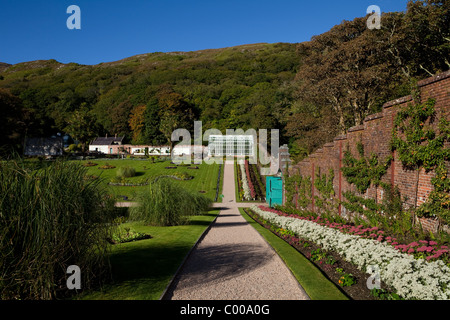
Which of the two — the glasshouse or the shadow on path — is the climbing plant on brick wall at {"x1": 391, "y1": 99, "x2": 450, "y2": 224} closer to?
the shadow on path

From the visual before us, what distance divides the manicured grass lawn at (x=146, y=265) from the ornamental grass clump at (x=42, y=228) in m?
0.65

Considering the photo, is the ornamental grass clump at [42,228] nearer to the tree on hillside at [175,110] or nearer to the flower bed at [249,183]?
the flower bed at [249,183]

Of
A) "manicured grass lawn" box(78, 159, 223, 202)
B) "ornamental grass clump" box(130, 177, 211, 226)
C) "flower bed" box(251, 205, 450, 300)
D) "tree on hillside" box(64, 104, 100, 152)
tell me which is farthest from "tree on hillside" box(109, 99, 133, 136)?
"flower bed" box(251, 205, 450, 300)

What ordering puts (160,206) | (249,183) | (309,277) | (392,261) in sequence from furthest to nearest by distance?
(249,183) < (160,206) < (309,277) < (392,261)

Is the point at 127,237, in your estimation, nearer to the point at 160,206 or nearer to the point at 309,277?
the point at 160,206

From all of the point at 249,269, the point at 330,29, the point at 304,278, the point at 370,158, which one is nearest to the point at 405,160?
the point at 370,158

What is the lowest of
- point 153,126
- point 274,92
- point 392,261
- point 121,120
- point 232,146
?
point 392,261

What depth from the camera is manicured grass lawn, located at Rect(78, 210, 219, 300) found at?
5207 mm

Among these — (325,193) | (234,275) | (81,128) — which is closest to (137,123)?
(81,128)

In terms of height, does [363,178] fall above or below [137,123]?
below

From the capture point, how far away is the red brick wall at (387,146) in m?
6.79

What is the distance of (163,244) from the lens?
9.45 meters

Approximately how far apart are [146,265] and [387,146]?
7112 millimetres

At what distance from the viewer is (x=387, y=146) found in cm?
889
